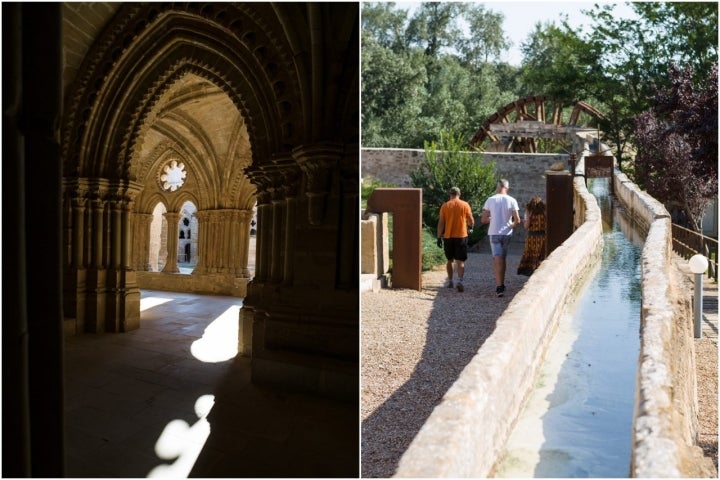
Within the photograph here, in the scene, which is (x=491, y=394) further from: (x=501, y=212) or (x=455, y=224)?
(x=455, y=224)

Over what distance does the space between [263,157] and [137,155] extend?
8.10 feet

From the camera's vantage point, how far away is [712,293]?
33.6ft

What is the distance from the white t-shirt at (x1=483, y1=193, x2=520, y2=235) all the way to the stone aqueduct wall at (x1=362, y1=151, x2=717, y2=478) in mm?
1050

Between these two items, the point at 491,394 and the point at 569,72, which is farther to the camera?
the point at 569,72

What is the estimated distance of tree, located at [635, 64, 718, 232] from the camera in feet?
29.8

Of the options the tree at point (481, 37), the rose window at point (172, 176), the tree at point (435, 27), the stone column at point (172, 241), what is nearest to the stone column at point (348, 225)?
the stone column at point (172, 241)

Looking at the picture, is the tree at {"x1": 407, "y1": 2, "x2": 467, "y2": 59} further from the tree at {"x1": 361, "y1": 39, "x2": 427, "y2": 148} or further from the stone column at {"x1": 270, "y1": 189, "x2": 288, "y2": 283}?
the stone column at {"x1": 270, "y1": 189, "x2": 288, "y2": 283}

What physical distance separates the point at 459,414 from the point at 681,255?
11243mm

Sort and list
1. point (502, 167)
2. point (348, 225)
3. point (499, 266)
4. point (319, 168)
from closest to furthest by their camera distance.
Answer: point (319, 168)
point (348, 225)
point (499, 266)
point (502, 167)

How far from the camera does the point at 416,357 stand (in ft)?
16.6

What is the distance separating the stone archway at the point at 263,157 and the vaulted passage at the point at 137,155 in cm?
1

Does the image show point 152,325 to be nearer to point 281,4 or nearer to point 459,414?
point 281,4

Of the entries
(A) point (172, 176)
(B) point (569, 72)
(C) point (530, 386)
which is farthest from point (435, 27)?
(C) point (530, 386)

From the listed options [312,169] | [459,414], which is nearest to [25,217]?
[459,414]
